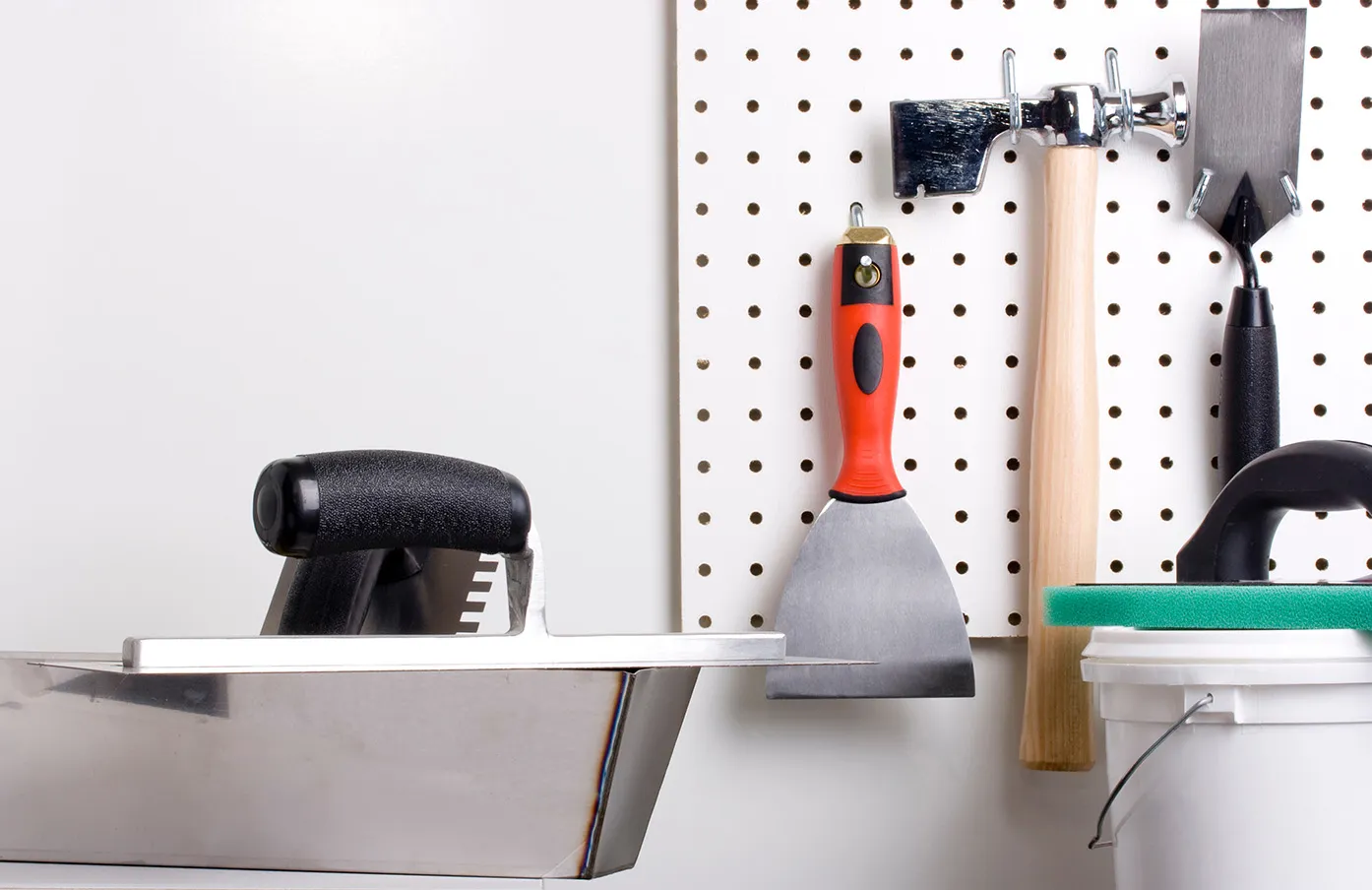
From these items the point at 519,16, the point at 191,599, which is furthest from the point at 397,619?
the point at 519,16

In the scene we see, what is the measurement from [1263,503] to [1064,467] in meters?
0.13

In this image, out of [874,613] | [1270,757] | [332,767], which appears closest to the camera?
[332,767]

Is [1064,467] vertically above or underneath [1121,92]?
underneath

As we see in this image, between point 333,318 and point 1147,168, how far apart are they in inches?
22.1

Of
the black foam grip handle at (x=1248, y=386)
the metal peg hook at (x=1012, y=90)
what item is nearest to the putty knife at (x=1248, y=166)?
the black foam grip handle at (x=1248, y=386)

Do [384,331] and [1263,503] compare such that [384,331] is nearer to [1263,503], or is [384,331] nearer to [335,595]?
[335,595]

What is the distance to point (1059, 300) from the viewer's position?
76cm

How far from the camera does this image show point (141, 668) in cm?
37

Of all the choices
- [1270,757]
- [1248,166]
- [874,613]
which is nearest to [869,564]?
[874,613]

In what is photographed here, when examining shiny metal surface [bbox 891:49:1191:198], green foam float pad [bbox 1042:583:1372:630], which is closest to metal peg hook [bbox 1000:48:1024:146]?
shiny metal surface [bbox 891:49:1191:198]

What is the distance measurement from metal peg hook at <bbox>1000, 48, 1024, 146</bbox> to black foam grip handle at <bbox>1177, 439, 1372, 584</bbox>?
265mm

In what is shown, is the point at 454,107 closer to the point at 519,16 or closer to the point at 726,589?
the point at 519,16

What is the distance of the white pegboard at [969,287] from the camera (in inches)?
31.4

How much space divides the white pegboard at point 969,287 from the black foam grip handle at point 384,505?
326 mm
